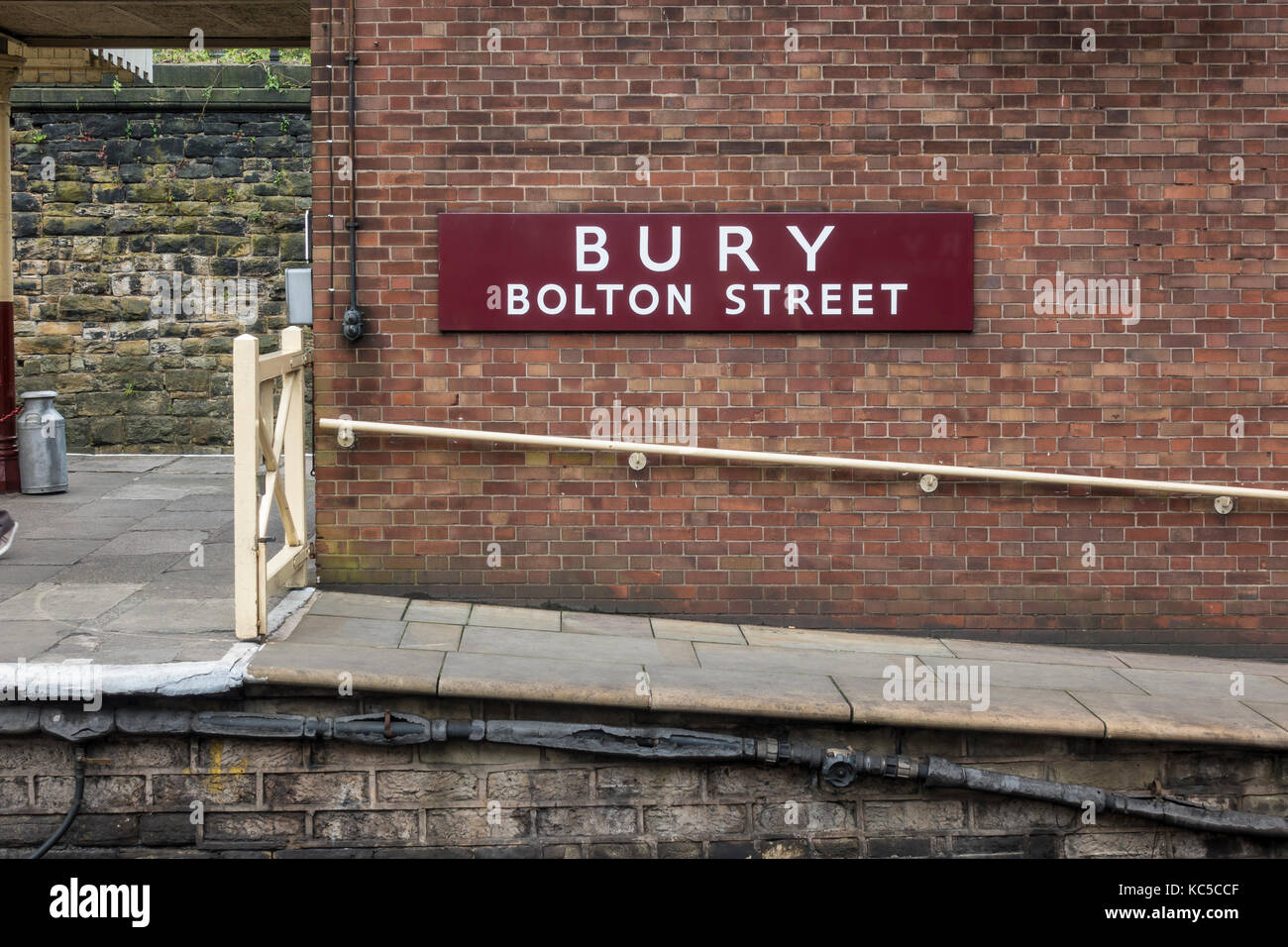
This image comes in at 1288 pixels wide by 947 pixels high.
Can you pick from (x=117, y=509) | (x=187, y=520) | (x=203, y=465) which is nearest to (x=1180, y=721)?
(x=187, y=520)

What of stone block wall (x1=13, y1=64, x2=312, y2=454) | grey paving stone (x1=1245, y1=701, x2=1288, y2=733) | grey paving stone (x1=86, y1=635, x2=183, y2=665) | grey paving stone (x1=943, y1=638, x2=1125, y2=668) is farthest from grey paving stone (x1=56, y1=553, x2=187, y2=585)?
grey paving stone (x1=1245, y1=701, x2=1288, y2=733)

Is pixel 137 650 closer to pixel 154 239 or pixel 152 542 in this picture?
pixel 152 542

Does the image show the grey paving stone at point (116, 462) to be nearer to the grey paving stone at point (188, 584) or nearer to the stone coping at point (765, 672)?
the grey paving stone at point (188, 584)

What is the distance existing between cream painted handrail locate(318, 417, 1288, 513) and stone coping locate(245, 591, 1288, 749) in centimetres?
95

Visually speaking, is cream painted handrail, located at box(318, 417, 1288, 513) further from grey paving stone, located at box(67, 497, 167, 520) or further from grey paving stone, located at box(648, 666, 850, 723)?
grey paving stone, located at box(67, 497, 167, 520)

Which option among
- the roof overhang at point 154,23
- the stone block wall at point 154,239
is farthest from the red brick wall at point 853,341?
the stone block wall at point 154,239

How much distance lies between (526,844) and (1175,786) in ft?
9.81

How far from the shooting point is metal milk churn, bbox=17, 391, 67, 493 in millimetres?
10406

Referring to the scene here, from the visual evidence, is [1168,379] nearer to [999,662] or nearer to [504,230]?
[999,662]

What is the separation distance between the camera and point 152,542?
27.5 ft

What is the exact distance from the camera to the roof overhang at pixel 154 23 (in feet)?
30.3

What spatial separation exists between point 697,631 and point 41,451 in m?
6.39

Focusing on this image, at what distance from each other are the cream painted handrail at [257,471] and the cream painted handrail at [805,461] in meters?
0.33

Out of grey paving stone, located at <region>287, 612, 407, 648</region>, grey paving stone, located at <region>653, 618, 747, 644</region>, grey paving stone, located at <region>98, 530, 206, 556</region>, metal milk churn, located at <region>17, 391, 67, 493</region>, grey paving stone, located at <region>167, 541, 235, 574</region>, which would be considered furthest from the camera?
metal milk churn, located at <region>17, 391, 67, 493</region>
